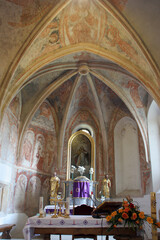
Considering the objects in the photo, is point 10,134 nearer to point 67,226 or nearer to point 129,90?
point 129,90

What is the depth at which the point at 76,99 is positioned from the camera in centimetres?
1445

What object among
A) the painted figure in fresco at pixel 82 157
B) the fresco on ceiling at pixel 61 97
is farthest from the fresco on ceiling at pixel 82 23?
the painted figure in fresco at pixel 82 157

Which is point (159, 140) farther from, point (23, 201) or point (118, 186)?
point (23, 201)

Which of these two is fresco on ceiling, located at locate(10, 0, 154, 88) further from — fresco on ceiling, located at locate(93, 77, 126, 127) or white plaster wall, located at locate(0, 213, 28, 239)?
white plaster wall, located at locate(0, 213, 28, 239)

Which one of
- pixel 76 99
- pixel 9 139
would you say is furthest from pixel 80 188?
pixel 76 99

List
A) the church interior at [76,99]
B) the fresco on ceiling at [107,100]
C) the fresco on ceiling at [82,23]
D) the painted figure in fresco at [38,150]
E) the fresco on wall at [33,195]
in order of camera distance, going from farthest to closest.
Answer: the fresco on ceiling at [107,100] → the painted figure in fresco at [38,150] → the fresco on wall at [33,195] → the fresco on ceiling at [82,23] → the church interior at [76,99]

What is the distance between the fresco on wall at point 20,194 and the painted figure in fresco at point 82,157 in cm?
334

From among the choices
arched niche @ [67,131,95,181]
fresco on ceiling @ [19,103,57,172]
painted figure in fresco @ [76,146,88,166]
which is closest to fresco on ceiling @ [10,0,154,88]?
fresco on ceiling @ [19,103,57,172]

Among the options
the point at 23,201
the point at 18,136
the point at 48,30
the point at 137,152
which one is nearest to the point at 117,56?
the point at 48,30

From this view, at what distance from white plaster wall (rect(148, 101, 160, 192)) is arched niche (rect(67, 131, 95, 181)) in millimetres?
3762

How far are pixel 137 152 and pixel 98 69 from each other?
5.01 metres

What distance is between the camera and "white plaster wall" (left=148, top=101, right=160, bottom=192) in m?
10.9

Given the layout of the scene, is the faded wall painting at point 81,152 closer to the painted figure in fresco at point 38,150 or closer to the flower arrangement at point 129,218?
the painted figure in fresco at point 38,150

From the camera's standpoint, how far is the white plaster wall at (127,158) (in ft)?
41.6
